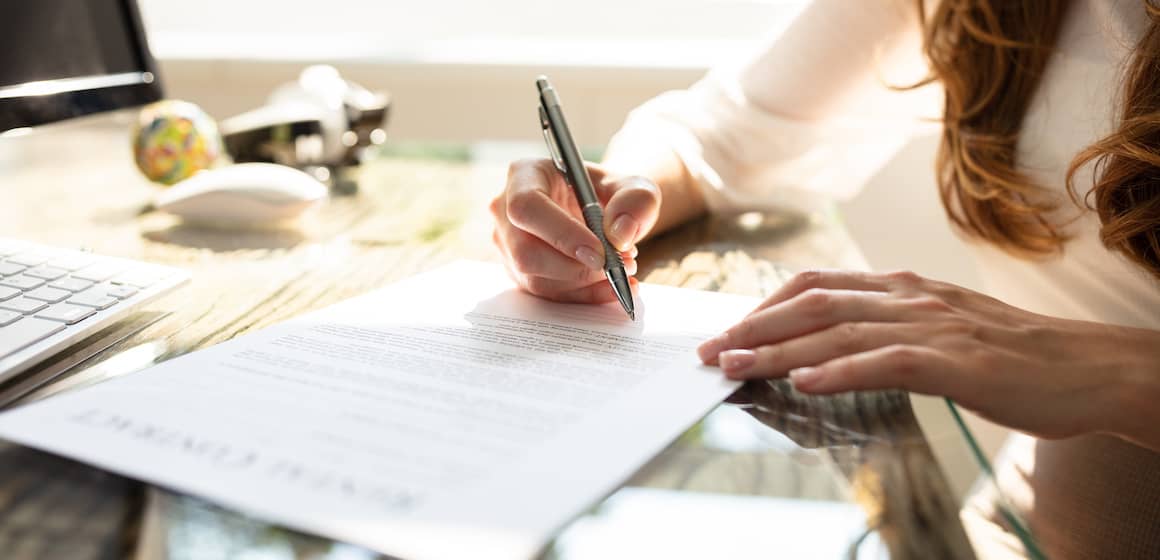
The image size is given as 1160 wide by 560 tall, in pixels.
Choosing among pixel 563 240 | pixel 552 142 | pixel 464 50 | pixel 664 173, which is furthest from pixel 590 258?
pixel 464 50

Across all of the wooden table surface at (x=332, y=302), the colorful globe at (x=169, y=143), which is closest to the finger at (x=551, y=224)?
the wooden table surface at (x=332, y=302)

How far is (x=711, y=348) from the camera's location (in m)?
0.49

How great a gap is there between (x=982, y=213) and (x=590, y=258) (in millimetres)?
414

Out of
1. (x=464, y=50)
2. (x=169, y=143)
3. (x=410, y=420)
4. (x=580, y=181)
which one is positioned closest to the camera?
Result: (x=410, y=420)

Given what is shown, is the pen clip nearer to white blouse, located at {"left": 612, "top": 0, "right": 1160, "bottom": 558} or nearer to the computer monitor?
white blouse, located at {"left": 612, "top": 0, "right": 1160, "bottom": 558}

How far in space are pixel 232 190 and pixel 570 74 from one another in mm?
666

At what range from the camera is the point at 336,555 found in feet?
1.05

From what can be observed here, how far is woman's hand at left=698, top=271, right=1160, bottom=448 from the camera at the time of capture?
441mm

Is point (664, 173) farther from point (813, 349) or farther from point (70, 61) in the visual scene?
point (70, 61)

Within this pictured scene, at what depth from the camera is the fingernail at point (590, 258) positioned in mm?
580

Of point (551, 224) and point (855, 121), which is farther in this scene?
point (855, 121)

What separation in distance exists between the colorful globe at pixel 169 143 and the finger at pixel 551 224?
49 cm

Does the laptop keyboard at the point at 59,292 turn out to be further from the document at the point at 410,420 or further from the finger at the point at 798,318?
the finger at the point at 798,318

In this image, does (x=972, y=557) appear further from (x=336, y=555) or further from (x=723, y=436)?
(x=336, y=555)
